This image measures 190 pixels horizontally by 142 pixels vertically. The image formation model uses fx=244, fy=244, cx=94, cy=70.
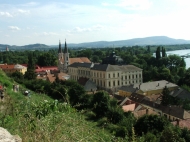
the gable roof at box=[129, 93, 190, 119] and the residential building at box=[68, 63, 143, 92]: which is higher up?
the residential building at box=[68, 63, 143, 92]

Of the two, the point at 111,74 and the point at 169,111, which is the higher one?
the point at 111,74

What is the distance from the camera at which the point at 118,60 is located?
1919 inches

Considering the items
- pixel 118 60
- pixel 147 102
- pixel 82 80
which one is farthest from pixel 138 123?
pixel 118 60

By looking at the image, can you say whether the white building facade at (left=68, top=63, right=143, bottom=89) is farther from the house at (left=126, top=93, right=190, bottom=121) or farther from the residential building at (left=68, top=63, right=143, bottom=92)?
the house at (left=126, top=93, right=190, bottom=121)

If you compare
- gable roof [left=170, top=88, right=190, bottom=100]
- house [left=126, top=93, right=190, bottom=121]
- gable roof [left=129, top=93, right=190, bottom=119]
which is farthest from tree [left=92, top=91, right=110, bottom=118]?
gable roof [left=170, top=88, right=190, bottom=100]

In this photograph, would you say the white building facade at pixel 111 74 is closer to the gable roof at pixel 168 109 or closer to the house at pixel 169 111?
the gable roof at pixel 168 109

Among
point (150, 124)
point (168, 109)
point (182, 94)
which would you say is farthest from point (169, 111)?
point (182, 94)

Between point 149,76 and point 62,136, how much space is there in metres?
47.4

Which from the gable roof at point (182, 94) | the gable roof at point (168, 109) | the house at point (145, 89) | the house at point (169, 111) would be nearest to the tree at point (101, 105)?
the house at point (169, 111)

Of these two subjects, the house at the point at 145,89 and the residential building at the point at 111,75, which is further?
the residential building at the point at 111,75

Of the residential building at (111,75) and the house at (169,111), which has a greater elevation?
the residential building at (111,75)

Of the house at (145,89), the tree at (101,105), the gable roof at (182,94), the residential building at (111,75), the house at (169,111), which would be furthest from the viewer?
the residential building at (111,75)

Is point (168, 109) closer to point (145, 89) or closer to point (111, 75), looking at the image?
point (145, 89)

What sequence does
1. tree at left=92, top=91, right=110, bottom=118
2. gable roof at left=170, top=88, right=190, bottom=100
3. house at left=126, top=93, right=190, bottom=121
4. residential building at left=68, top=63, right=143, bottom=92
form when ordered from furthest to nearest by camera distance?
residential building at left=68, top=63, right=143, bottom=92 → gable roof at left=170, top=88, right=190, bottom=100 → house at left=126, top=93, right=190, bottom=121 → tree at left=92, top=91, right=110, bottom=118
